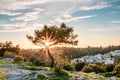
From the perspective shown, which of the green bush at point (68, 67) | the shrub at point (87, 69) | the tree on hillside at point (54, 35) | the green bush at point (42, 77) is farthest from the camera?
the tree on hillside at point (54, 35)

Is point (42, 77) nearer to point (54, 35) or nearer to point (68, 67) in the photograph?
point (68, 67)

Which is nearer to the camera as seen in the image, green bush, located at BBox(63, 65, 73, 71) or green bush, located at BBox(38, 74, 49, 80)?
green bush, located at BBox(38, 74, 49, 80)

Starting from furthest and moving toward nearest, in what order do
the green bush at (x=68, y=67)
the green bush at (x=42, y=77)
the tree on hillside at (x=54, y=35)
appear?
1. the tree on hillside at (x=54, y=35)
2. the green bush at (x=68, y=67)
3. the green bush at (x=42, y=77)

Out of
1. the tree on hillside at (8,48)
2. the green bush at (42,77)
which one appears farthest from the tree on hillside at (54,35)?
the green bush at (42,77)

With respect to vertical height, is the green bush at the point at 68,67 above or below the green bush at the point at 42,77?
below

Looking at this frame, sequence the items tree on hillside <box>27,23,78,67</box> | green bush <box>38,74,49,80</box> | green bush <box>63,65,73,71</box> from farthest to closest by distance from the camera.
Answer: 1. tree on hillside <box>27,23,78,67</box>
2. green bush <box>63,65,73,71</box>
3. green bush <box>38,74,49,80</box>

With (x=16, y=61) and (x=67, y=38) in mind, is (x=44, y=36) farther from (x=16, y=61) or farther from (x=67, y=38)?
(x=16, y=61)

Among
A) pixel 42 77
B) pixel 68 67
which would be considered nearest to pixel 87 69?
pixel 68 67

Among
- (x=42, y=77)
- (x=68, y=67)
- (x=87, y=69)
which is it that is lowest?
(x=87, y=69)

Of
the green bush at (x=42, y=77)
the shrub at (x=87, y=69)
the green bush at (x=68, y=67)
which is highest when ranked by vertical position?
the green bush at (x=42, y=77)

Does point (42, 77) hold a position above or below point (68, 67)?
above

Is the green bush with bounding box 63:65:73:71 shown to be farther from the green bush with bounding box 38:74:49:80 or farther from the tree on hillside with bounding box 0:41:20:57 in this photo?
the tree on hillside with bounding box 0:41:20:57

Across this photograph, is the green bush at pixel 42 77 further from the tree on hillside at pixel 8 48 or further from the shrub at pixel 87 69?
the tree on hillside at pixel 8 48

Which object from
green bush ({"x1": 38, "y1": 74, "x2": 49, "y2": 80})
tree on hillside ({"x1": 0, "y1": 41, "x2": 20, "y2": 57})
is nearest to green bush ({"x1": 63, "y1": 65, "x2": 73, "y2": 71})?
green bush ({"x1": 38, "y1": 74, "x2": 49, "y2": 80})
